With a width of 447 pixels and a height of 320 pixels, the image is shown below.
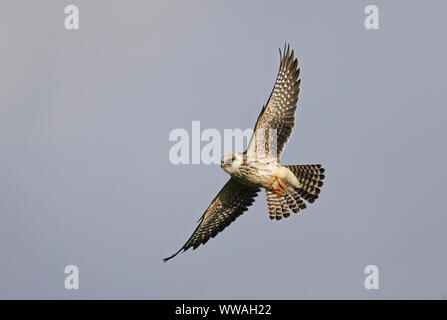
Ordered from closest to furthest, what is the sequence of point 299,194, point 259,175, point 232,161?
1. point 232,161
2. point 259,175
3. point 299,194

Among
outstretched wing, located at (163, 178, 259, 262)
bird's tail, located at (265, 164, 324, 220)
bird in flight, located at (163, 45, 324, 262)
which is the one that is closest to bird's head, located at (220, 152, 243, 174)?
bird in flight, located at (163, 45, 324, 262)

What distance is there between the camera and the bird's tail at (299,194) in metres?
20.2

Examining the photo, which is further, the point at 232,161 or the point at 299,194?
the point at 299,194

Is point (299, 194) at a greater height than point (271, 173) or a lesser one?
lesser

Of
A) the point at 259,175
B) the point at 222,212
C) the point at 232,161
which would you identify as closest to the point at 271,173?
the point at 259,175

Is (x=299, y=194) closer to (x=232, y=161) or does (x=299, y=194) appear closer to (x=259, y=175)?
(x=259, y=175)

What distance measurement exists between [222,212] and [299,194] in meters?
1.91

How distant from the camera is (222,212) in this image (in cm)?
2131

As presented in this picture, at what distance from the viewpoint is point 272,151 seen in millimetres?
19688

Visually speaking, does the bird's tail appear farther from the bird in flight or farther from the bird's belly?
the bird's belly

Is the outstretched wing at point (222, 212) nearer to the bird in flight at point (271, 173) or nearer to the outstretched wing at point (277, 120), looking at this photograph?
the bird in flight at point (271, 173)
